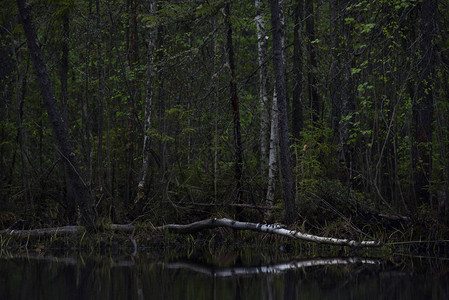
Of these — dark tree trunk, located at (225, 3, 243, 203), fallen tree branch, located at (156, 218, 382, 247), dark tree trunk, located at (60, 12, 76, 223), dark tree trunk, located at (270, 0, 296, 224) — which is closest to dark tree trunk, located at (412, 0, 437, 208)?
fallen tree branch, located at (156, 218, 382, 247)

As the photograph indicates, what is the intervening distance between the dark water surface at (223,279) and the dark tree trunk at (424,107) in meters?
3.04

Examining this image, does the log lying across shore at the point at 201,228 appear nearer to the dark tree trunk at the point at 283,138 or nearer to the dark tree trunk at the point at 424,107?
the dark tree trunk at the point at 283,138

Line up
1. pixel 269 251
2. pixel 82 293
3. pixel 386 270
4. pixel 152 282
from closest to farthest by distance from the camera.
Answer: pixel 82 293 → pixel 152 282 → pixel 386 270 → pixel 269 251

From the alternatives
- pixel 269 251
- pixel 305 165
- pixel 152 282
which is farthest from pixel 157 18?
pixel 152 282

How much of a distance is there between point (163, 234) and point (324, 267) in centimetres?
520

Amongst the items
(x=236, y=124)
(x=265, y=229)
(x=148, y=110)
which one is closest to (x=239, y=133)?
(x=236, y=124)

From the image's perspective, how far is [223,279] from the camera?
834 cm

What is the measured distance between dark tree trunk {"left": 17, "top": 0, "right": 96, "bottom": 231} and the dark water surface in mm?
2274

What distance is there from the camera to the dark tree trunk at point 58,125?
12609 mm

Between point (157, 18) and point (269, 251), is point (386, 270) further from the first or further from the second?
point (157, 18)

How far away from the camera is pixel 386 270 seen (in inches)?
349

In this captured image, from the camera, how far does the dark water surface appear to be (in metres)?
7.01

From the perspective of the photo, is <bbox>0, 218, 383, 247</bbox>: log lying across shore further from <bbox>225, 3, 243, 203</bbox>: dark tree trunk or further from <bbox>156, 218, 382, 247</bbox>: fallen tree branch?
<bbox>225, 3, 243, 203</bbox>: dark tree trunk

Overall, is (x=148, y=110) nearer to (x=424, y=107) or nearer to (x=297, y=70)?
(x=297, y=70)
